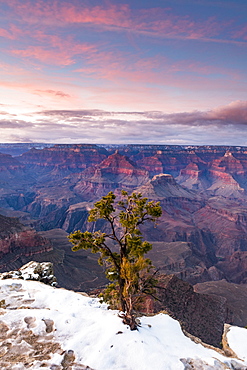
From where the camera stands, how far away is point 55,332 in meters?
15.3

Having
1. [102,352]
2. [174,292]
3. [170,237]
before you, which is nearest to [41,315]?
[102,352]

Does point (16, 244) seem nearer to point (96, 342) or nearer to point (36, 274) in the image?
point (36, 274)

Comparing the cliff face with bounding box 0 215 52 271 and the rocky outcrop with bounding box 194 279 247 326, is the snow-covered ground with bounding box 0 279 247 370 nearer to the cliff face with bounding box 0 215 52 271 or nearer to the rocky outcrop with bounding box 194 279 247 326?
the rocky outcrop with bounding box 194 279 247 326

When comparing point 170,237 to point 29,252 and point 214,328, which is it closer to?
point 29,252

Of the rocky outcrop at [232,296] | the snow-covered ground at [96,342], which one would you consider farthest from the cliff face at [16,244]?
the snow-covered ground at [96,342]

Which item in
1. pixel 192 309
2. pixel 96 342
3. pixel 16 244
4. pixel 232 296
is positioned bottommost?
pixel 232 296

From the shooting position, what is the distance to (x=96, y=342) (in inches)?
553

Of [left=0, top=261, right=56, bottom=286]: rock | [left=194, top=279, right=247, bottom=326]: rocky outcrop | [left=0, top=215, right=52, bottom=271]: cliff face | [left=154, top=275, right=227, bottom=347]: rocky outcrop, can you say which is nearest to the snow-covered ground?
[left=0, top=261, right=56, bottom=286]: rock

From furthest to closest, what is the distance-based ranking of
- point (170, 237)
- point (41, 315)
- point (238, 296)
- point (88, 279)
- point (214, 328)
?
point (170, 237), point (88, 279), point (238, 296), point (214, 328), point (41, 315)

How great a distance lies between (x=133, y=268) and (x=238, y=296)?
282ft

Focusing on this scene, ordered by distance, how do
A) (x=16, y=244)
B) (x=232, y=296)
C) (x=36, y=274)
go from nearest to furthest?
(x=36, y=274)
(x=232, y=296)
(x=16, y=244)

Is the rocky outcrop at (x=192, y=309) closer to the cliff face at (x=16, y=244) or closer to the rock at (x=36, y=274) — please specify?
the rock at (x=36, y=274)

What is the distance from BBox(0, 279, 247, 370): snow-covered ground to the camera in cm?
1278

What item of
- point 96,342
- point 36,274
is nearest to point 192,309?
point 36,274
